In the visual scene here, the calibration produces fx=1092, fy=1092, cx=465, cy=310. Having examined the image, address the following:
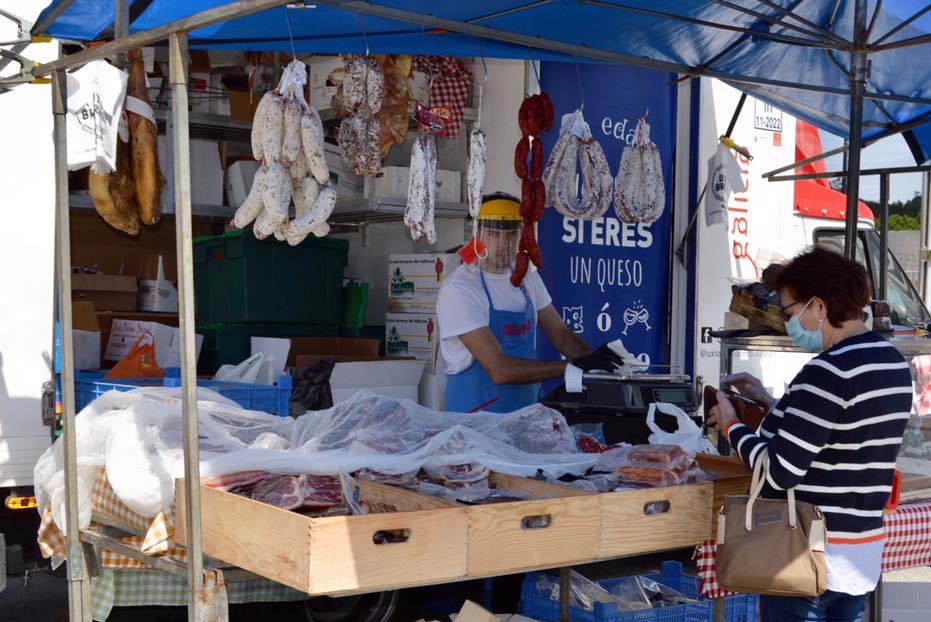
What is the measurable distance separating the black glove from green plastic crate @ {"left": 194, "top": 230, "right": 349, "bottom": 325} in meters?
2.40

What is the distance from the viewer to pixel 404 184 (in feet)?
20.7

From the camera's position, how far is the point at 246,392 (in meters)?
5.01

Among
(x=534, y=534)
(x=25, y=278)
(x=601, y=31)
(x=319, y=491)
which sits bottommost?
(x=534, y=534)

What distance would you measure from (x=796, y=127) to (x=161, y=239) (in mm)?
4720

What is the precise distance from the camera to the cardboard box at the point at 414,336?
20.9ft

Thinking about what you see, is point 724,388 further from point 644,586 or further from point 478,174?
point 478,174

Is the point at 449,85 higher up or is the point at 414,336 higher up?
the point at 449,85

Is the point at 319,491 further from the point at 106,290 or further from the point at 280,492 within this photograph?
the point at 106,290

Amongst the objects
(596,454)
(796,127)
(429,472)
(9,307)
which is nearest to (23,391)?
(9,307)

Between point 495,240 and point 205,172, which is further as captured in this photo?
point 205,172

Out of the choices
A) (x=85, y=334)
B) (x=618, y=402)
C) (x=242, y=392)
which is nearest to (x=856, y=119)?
(x=618, y=402)

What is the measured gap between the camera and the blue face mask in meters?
3.35

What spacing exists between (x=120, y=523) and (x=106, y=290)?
320 centimetres

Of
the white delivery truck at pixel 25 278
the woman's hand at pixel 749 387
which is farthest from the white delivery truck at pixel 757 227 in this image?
the white delivery truck at pixel 25 278
